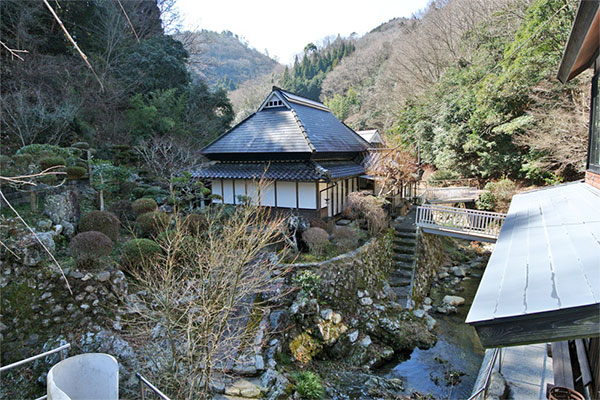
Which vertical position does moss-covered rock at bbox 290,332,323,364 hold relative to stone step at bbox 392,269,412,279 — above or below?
below

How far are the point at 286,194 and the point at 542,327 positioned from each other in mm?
11090

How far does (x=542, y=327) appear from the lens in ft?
5.85

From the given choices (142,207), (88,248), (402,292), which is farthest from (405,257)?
(88,248)

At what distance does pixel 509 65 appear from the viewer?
16.1 m

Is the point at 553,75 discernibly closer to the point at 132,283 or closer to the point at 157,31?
the point at 132,283

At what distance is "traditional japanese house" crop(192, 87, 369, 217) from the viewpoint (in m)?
12.2

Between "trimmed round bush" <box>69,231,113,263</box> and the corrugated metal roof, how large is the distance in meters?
7.96

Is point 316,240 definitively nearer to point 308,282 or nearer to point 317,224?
point 317,224

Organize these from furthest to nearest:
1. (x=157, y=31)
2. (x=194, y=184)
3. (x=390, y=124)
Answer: (x=390, y=124)
(x=157, y=31)
(x=194, y=184)

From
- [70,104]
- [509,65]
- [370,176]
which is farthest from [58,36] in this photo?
[509,65]

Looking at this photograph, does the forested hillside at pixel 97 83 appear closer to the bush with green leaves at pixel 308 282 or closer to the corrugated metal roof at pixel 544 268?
the bush with green leaves at pixel 308 282

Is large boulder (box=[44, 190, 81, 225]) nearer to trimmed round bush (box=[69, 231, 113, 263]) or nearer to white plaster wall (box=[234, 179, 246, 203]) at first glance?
trimmed round bush (box=[69, 231, 113, 263])

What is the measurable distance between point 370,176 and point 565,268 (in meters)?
12.8

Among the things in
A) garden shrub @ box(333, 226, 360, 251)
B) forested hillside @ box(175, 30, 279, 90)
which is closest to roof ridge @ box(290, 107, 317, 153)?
garden shrub @ box(333, 226, 360, 251)
